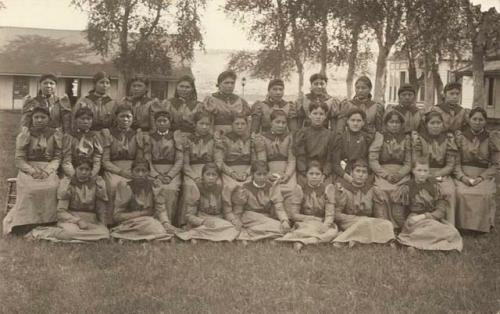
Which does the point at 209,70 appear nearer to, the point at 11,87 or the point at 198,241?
the point at 11,87

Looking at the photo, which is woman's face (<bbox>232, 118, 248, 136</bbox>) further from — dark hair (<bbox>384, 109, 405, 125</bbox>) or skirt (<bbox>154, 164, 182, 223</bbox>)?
dark hair (<bbox>384, 109, 405, 125</bbox>)

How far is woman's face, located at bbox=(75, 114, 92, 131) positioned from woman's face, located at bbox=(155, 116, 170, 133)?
82 cm

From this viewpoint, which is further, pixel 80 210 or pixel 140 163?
pixel 140 163

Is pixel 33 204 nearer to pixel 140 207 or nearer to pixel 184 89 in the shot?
pixel 140 207

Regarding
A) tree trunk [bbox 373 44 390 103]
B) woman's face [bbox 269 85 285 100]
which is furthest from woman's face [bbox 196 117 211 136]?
tree trunk [bbox 373 44 390 103]

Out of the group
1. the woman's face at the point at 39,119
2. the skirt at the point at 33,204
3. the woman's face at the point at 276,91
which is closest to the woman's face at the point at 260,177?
the woman's face at the point at 276,91

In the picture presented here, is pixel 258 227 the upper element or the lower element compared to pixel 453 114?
lower

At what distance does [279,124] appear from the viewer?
23.2ft

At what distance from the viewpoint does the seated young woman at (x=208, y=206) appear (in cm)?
629

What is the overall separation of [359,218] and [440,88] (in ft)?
81.0

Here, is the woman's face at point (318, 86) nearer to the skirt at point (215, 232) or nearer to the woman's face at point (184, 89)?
the woman's face at point (184, 89)

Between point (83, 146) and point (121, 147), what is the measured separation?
445 millimetres

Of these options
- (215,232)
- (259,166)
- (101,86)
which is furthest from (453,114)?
(101,86)

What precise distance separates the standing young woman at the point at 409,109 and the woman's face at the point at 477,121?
69 cm
